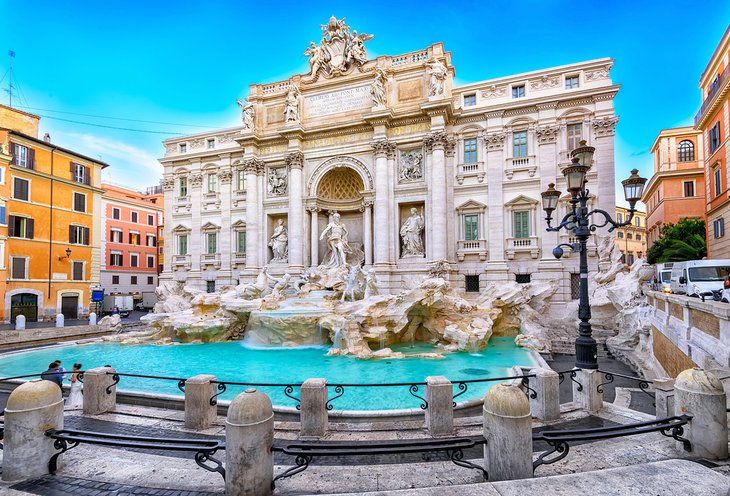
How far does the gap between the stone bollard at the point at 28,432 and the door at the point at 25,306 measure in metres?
27.2

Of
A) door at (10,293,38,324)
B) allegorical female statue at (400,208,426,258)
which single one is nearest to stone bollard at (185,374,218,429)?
allegorical female statue at (400,208,426,258)

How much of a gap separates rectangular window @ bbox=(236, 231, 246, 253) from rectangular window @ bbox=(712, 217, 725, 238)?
103ft

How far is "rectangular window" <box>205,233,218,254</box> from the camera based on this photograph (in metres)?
28.4

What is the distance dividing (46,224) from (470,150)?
29.7 meters

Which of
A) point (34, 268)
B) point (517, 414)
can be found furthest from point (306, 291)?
point (34, 268)

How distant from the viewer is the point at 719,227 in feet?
72.9

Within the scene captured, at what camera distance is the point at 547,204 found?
945 centimetres

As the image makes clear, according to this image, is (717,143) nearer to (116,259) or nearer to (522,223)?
(522,223)

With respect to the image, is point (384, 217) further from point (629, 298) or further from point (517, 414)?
point (517, 414)

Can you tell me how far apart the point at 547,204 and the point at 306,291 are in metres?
13.9

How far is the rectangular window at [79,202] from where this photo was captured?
90.2 ft

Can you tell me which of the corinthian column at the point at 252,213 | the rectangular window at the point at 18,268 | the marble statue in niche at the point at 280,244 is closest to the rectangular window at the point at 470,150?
the marble statue in niche at the point at 280,244

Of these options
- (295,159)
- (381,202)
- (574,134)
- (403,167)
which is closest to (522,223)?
(574,134)

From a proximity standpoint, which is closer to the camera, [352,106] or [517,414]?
[517,414]
